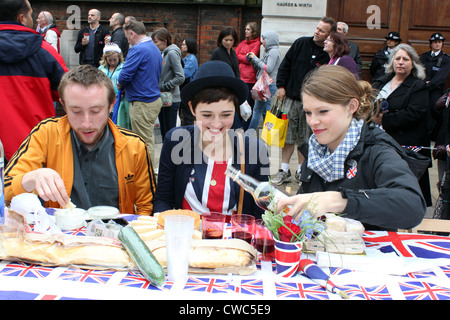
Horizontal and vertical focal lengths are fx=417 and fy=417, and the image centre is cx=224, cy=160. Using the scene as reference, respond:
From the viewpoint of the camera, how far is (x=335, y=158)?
208 centimetres

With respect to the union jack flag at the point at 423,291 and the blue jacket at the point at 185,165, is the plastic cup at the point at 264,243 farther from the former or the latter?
the blue jacket at the point at 185,165

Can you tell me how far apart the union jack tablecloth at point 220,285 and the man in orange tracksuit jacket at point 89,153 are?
848 millimetres

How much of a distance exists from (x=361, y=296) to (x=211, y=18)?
879 centimetres

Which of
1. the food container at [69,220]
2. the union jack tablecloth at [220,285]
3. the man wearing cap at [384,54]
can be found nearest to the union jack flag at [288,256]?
the union jack tablecloth at [220,285]

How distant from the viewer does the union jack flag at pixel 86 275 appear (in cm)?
135

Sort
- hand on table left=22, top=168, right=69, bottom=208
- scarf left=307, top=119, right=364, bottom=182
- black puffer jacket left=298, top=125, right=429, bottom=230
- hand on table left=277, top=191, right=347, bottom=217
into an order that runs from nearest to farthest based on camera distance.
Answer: hand on table left=277, top=191, right=347, bottom=217 → black puffer jacket left=298, top=125, right=429, bottom=230 → hand on table left=22, top=168, right=69, bottom=208 → scarf left=307, top=119, right=364, bottom=182

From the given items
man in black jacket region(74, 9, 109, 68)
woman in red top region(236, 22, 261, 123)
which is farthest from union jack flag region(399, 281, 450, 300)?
man in black jacket region(74, 9, 109, 68)

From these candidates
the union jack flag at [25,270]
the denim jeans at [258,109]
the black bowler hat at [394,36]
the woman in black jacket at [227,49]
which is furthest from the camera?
the black bowler hat at [394,36]

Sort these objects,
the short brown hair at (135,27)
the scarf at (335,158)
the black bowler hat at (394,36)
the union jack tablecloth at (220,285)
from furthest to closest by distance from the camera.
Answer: the black bowler hat at (394,36) → the short brown hair at (135,27) → the scarf at (335,158) → the union jack tablecloth at (220,285)

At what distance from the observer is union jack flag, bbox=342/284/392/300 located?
4.20ft

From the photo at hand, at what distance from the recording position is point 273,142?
215 inches

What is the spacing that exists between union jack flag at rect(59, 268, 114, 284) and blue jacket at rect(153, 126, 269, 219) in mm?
975

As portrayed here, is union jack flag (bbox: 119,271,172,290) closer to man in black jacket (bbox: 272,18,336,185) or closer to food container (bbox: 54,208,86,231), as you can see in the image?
food container (bbox: 54,208,86,231)
